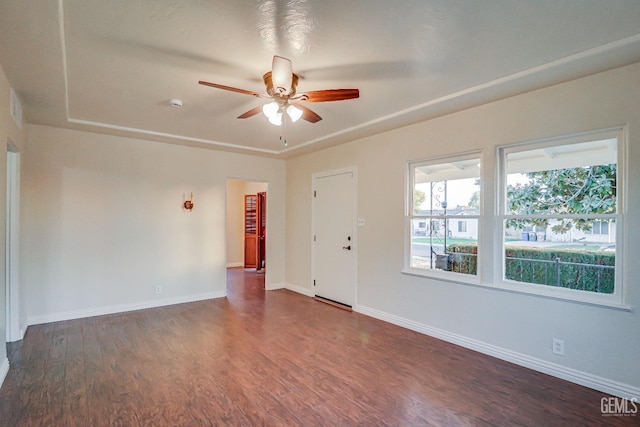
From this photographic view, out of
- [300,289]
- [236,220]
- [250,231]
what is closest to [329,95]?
[300,289]

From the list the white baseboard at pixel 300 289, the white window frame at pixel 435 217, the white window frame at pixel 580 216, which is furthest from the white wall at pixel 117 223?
the white window frame at pixel 580 216

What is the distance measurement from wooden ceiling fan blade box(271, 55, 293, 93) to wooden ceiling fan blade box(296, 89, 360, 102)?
173 millimetres

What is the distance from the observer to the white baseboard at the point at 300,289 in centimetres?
560

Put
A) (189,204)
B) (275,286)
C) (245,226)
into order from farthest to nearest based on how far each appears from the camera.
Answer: (245,226)
(275,286)
(189,204)

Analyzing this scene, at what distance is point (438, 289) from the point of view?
3656 mm

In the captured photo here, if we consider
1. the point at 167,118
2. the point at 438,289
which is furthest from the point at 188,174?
the point at 438,289

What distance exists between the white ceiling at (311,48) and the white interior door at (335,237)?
1664 mm

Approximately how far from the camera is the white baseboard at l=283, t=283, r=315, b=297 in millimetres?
5602

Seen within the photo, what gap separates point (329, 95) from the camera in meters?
2.51

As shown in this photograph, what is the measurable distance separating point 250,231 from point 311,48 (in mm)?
6660

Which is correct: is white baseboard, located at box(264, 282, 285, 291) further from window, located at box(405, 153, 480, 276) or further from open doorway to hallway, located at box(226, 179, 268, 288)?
window, located at box(405, 153, 480, 276)

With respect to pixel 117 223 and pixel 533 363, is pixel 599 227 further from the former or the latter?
pixel 117 223

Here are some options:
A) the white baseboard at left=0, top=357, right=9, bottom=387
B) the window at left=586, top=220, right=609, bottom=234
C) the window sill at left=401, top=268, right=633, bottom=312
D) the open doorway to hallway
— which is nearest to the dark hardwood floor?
the white baseboard at left=0, top=357, right=9, bottom=387

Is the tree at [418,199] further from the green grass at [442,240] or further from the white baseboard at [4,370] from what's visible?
the white baseboard at [4,370]
